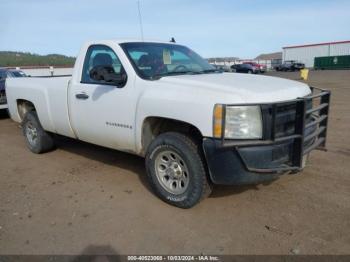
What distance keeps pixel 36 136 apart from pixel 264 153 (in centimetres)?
455

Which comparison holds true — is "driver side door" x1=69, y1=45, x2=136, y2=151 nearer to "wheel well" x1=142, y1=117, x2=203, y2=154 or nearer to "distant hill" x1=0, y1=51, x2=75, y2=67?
"wheel well" x1=142, y1=117, x2=203, y2=154

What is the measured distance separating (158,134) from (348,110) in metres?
7.73

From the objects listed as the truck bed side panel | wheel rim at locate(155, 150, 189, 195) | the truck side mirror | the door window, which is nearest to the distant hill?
the truck bed side panel

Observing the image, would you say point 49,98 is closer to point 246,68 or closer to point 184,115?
point 184,115

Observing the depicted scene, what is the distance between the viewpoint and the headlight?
11.1 feet

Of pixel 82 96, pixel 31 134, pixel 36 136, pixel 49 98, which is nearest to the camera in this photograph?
pixel 82 96

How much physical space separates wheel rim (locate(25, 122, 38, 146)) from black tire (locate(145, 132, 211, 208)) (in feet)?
10.6

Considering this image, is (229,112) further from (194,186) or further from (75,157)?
(75,157)

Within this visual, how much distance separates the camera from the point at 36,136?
6.44 meters

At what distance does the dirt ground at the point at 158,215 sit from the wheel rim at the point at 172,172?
25 cm

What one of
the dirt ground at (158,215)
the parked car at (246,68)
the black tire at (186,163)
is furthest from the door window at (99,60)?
the parked car at (246,68)

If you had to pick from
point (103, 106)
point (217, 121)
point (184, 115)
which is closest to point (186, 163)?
point (184, 115)

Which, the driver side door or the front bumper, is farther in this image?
the driver side door

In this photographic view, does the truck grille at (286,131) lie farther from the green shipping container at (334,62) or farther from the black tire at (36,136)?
the green shipping container at (334,62)
